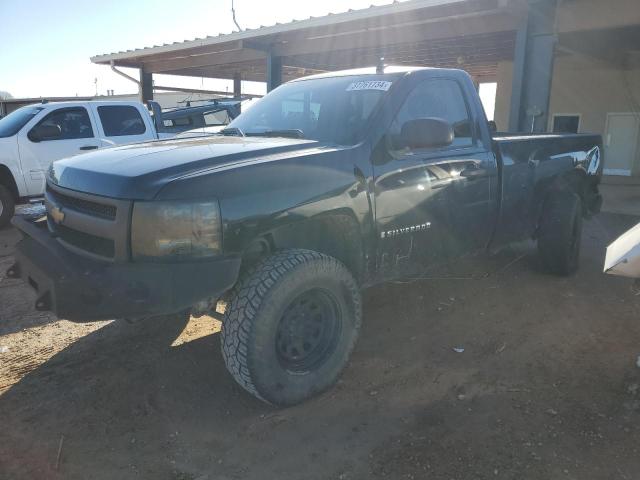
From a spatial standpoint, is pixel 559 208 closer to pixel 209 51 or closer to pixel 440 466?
pixel 440 466

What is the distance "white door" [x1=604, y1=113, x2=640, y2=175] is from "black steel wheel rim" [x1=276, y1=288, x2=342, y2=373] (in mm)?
14956

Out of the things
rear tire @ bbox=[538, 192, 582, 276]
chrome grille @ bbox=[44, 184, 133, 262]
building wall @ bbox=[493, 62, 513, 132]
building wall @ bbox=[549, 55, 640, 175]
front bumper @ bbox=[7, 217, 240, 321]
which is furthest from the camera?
building wall @ bbox=[493, 62, 513, 132]

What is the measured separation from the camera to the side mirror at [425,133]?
10.7ft

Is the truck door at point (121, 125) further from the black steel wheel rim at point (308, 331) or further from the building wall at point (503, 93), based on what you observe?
the building wall at point (503, 93)

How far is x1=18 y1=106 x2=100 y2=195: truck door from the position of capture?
8.15m

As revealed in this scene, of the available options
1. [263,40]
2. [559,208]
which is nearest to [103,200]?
[559,208]

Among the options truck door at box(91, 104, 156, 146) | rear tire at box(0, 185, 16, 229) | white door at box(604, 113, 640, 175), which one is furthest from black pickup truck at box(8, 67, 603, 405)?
white door at box(604, 113, 640, 175)

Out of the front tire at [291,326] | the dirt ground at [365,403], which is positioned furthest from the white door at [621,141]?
the front tire at [291,326]

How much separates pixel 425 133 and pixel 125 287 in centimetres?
198

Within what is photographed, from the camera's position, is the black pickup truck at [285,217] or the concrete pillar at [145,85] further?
the concrete pillar at [145,85]

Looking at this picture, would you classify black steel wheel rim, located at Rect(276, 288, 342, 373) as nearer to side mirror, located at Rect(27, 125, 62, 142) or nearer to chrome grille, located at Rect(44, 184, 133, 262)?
chrome grille, located at Rect(44, 184, 133, 262)

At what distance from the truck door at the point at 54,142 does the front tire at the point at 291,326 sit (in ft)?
21.3

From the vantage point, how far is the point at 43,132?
809 cm

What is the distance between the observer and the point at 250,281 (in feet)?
9.16
